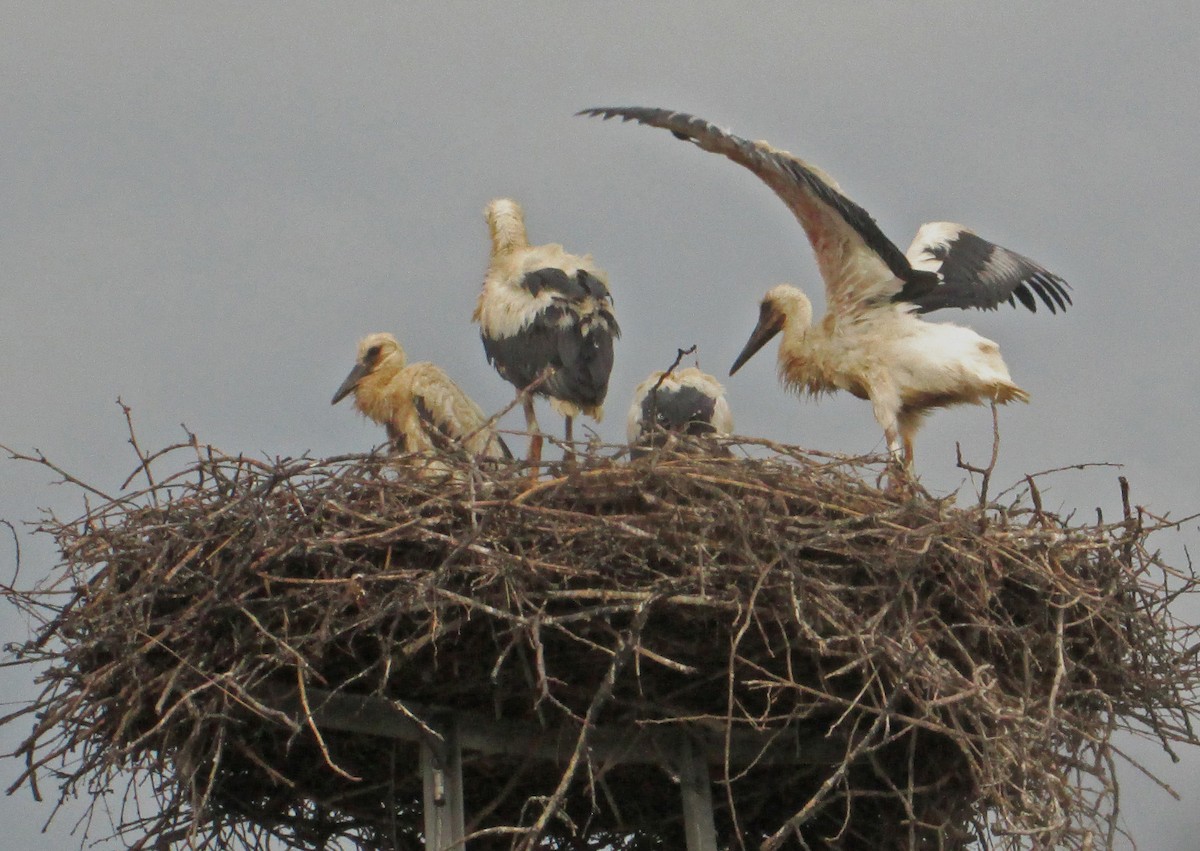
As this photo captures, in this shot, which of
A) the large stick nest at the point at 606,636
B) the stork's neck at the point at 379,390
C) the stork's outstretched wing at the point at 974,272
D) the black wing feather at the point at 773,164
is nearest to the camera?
the large stick nest at the point at 606,636

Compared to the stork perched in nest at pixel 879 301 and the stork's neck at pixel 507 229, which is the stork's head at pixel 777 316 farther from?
the stork's neck at pixel 507 229

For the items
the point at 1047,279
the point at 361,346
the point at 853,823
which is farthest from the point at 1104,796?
the point at 361,346

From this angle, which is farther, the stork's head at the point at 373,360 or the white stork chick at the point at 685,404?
the stork's head at the point at 373,360

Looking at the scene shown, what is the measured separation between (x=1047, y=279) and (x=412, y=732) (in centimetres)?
384

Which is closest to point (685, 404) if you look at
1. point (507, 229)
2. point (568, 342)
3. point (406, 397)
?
point (568, 342)

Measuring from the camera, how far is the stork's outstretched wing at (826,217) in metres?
6.92

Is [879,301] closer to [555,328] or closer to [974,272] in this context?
[974,272]

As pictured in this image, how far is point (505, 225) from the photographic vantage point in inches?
311

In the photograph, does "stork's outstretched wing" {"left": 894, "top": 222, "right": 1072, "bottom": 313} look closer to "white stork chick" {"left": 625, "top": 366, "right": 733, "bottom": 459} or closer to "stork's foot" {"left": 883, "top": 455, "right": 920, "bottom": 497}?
"white stork chick" {"left": 625, "top": 366, "right": 733, "bottom": 459}

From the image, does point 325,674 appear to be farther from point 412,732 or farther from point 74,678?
point 74,678

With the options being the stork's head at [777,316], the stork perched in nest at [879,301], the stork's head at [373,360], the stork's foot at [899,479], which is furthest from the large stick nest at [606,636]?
the stork's head at [373,360]

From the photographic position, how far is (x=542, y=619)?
4.81 metres

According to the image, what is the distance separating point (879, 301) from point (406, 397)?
2126mm

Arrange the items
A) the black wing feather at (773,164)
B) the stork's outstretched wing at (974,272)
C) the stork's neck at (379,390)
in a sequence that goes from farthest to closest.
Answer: the stork's neck at (379,390) → the stork's outstretched wing at (974,272) → the black wing feather at (773,164)
